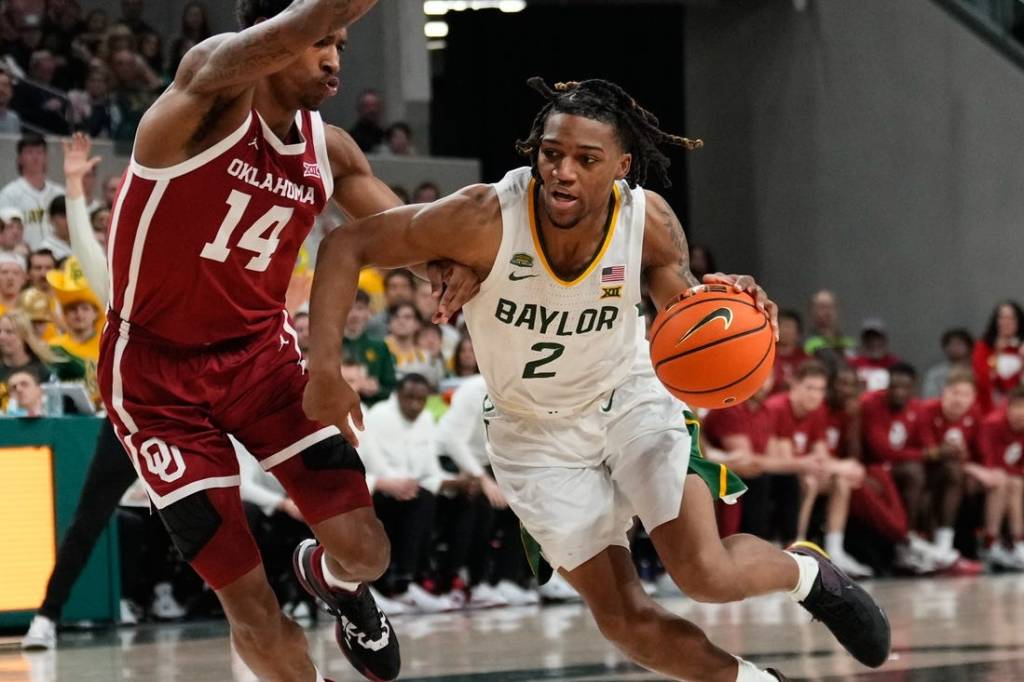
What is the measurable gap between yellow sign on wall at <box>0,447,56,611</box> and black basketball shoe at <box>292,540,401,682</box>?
318 cm

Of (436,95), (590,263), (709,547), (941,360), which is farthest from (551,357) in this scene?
(436,95)

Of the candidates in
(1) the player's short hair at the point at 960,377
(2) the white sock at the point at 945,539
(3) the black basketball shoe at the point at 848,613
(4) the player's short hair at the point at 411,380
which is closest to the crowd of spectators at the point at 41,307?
(4) the player's short hair at the point at 411,380

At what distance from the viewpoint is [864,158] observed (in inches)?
584

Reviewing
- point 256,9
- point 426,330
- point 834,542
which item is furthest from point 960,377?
point 256,9

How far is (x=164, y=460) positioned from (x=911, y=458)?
7449 millimetres

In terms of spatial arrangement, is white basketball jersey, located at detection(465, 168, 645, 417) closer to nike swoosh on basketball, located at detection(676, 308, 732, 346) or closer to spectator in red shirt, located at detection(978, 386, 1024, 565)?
nike swoosh on basketball, located at detection(676, 308, 732, 346)

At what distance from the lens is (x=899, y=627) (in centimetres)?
718

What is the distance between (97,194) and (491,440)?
7.18 metres

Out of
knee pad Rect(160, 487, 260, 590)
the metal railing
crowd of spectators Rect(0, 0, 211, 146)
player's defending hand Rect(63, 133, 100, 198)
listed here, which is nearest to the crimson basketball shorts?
knee pad Rect(160, 487, 260, 590)

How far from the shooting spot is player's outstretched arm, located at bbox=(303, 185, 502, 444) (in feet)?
14.1

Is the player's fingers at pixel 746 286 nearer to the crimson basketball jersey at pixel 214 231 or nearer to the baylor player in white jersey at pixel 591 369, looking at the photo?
the baylor player in white jersey at pixel 591 369

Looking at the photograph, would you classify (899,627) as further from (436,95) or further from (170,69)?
(436,95)

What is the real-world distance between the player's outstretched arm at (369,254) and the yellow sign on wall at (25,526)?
3897mm

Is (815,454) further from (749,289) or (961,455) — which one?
(749,289)
